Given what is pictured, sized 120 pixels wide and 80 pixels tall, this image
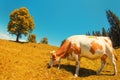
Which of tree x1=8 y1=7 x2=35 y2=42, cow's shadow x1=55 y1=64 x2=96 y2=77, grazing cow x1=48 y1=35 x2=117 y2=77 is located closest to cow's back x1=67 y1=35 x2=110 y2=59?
grazing cow x1=48 y1=35 x2=117 y2=77

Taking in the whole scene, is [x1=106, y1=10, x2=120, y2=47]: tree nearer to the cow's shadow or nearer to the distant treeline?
the distant treeline

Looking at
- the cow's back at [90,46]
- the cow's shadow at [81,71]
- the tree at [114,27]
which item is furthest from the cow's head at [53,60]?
the tree at [114,27]

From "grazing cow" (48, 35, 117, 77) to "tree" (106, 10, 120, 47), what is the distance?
5903cm

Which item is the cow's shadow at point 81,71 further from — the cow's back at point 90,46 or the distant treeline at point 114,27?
the distant treeline at point 114,27

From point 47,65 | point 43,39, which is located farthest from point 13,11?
point 47,65

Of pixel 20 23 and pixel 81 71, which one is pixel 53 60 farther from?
pixel 20 23

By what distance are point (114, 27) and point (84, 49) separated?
6330 centimetres

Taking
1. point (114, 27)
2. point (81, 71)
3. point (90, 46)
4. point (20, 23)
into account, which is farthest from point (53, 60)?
point (114, 27)

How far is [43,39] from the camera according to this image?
429ft

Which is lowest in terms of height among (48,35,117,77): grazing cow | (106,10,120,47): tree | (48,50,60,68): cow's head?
(48,50,60,68): cow's head

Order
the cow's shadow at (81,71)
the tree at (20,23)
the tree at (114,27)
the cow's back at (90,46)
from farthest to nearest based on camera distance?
the tree at (114,27), the tree at (20,23), the cow's shadow at (81,71), the cow's back at (90,46)

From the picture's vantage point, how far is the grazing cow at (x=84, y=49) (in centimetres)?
2269

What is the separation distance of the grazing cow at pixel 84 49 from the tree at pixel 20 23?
5518 centimetres

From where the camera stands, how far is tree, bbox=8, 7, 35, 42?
77.9 m
